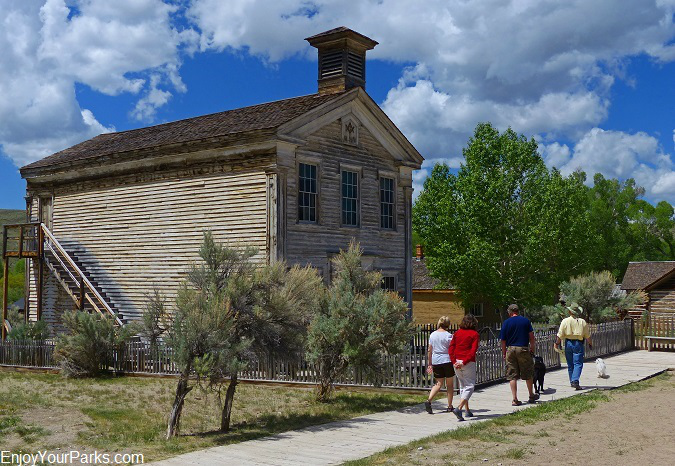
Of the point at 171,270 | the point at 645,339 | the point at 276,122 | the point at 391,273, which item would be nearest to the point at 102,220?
the point at 171,270

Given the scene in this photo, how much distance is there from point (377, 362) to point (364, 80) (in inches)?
526

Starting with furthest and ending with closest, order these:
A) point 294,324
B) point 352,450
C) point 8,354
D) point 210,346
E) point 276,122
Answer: point 8,354 < point 276,122 < point 294,324 < point 210,346 < point 352,450

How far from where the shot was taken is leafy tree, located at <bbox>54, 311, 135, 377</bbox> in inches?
763

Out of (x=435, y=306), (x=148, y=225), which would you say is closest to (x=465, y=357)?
(x=148, y=225)

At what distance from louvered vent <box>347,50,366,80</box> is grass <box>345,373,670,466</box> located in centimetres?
1384

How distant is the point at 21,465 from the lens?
368 inches

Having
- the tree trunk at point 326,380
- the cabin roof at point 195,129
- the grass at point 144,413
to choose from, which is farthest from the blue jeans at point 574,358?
the cabin roof at point 195,129

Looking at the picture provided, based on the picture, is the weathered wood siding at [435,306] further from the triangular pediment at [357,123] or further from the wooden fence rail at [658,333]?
the triangular pediment at [357,123]

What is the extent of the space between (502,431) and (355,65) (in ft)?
54.1

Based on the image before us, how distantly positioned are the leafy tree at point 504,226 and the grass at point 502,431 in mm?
22985

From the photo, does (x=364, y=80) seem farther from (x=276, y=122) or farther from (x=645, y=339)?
(x=645, y=339)

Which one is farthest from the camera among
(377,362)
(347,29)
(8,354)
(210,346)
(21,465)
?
(347,29)

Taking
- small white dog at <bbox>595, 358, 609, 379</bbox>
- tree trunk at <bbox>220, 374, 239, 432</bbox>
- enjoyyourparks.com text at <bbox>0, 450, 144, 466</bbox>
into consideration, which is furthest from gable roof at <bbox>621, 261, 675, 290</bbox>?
enjoyyourparks.com text at <bbox>0, 450, 144, 466</bbox>

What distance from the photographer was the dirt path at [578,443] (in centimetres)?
932
